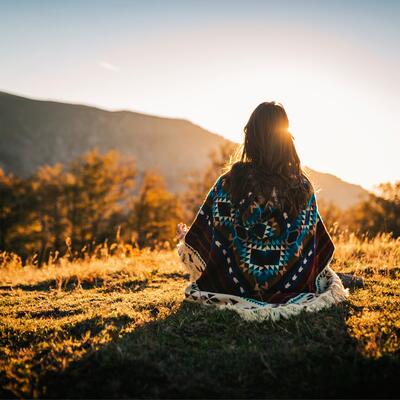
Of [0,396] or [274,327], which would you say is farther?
[274,327]

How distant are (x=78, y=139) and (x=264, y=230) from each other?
597 feet

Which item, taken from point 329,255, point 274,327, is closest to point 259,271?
point 274,327

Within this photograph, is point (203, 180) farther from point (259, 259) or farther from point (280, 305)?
point (280, 305)

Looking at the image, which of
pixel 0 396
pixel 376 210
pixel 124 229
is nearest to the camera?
pixel 0 396

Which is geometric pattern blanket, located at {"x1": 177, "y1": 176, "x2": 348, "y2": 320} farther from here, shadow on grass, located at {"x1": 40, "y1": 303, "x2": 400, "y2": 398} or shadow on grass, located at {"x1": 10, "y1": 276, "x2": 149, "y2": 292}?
shadow on grass, located at {"x1": 10, "y1": 276, "x2": 149, "y2": 292}

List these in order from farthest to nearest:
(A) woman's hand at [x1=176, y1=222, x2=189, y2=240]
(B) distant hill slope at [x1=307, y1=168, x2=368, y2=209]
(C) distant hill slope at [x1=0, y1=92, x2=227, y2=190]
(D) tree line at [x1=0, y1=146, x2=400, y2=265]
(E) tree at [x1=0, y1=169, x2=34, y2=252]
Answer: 1. (C) distant hill slope at [x1=0, y1=92, x2=227, y2=190]
2. (D) tree line at [x1=0, y1=146, x2=400, y2=265]
3. (E) tree at [x1=0, y1=169, x2=34, y2=252]
4. (B) distant hill slope at [x1=307, y1=168, x2=368, y2=209]
5. (A) woman's hand at [x1=176, y1=222, x2=189, y2=240]

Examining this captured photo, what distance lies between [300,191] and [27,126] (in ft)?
580

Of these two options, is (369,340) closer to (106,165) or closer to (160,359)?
(160,359)

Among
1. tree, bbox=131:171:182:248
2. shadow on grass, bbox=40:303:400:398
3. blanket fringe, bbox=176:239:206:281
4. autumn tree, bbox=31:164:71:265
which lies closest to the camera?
shadow on grass, bbox=40:303:400:398

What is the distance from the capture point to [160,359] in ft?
9.03

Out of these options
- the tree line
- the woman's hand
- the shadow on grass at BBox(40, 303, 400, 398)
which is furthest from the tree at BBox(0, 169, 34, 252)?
the shadow on grass at BBox(40, 303, 400, 398)

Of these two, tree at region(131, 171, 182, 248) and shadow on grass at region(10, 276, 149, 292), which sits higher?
shadow on grass at region(10, 276, 149, 292)

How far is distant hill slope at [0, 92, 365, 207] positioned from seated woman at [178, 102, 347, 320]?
13115cm

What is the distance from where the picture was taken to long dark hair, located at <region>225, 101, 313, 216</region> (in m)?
3.81
